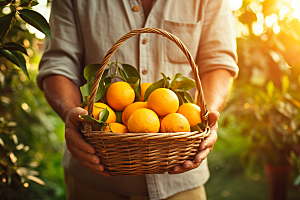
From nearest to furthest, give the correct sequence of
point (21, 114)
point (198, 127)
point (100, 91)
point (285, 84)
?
point (198, 127) < point (100, 91) < point (285, 84) < point (21, 114)

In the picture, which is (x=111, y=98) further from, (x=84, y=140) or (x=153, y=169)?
(x=153, y=169)

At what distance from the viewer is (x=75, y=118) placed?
85cm

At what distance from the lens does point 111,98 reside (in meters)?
0.93

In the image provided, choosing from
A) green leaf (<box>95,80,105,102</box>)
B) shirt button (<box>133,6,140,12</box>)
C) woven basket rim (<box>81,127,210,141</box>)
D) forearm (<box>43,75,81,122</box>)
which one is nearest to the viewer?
woven basket rim (<box>81,127,210,141</box>)

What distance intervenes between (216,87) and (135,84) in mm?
482

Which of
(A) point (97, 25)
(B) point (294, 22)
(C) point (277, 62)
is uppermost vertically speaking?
(A) point (97, 25)

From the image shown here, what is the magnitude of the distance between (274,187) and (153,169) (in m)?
1.96

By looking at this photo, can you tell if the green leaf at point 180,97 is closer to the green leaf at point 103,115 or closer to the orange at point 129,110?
the orange at point 129,110

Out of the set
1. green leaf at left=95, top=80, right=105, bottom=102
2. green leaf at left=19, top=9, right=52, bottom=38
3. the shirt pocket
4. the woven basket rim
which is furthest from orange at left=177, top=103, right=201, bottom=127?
green leaf at left=19, top=9, right=52, bottom=38

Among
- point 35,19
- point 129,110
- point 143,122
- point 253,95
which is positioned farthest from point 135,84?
point 253,95

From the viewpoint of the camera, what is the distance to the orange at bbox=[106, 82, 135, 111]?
0.90 metres

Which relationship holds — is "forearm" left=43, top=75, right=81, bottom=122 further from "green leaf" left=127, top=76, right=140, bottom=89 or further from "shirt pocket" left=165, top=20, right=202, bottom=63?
"shirt pocket" left=165, top=20, right=202, bottom=63

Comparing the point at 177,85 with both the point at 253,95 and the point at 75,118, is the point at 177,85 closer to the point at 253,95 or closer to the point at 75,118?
the point at 75,118

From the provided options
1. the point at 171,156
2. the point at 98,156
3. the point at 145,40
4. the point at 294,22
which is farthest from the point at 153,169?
→ the point at 294,22
